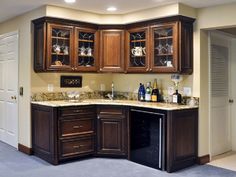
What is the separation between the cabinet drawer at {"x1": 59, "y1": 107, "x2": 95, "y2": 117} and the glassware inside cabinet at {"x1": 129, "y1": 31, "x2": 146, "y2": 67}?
1085mm

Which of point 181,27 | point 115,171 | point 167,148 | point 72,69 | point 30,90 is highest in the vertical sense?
point 181,27

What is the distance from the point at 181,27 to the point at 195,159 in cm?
205

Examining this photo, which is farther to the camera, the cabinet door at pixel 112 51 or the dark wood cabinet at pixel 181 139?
the cabinet door at pixel 112 51

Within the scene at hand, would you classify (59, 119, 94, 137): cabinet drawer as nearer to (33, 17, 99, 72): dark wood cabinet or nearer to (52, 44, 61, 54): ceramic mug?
(33, 17, 99, 72): dark wood cabinet

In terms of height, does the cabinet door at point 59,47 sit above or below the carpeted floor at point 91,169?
above

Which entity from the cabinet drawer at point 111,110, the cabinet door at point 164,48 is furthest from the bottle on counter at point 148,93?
the cabinet drawer at point 111,110

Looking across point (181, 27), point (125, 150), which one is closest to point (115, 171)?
point (125, 150)

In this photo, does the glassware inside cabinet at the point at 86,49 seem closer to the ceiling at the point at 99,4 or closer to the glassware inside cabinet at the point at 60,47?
the glassware inside cabinet at the point at 60,47

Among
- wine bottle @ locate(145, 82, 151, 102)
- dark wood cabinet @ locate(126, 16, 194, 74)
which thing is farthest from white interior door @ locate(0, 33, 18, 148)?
wine bottle @ locate(145, 82, 151, 102)

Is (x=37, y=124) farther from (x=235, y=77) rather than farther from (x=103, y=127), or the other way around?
(x=235, y=77)

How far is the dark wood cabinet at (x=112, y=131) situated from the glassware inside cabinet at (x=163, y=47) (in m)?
0.99

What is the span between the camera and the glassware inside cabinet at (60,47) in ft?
15.8

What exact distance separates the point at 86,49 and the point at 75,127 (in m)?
1.42

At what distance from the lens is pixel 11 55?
5.66 metres
